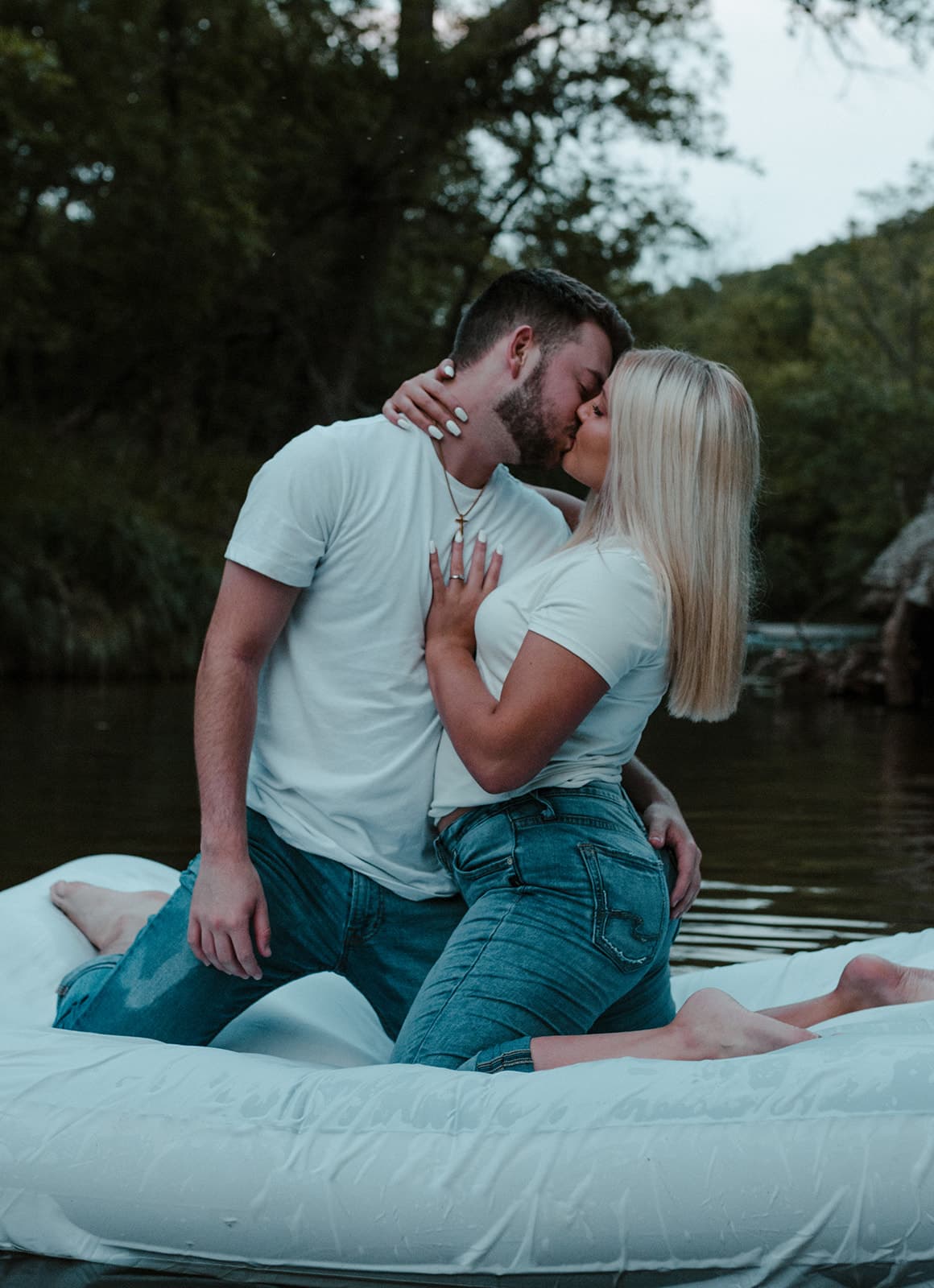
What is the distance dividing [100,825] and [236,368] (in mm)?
17695

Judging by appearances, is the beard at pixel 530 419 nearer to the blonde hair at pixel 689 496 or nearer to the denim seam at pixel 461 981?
the blonde hair at pixel 689 496

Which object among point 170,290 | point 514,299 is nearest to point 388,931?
point 514,299

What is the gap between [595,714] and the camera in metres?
2.57

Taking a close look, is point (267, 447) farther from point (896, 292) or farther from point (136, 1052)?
point (896, 292)

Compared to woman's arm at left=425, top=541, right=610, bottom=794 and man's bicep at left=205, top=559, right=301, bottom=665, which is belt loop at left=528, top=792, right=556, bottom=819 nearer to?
woman's arm at left=425, top=541, right=610, bottom=794

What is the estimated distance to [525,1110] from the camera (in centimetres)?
226

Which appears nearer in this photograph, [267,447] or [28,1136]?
[28,1136]

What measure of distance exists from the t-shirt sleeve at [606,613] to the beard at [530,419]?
0.40m

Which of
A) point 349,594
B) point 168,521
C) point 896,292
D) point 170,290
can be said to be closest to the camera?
point 349,594

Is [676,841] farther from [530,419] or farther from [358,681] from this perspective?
[530,419]

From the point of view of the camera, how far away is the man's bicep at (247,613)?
262 cm

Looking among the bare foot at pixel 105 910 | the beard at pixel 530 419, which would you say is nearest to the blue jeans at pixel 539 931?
the beard at pixel 530 419

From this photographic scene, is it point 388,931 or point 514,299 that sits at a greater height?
point 514,299

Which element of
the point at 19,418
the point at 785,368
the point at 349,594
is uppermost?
the point at 785,368
